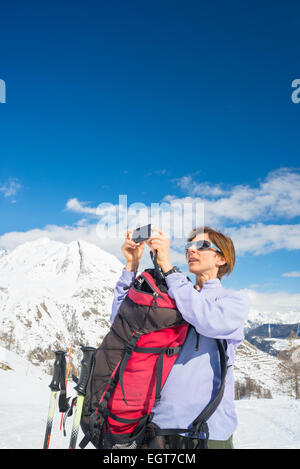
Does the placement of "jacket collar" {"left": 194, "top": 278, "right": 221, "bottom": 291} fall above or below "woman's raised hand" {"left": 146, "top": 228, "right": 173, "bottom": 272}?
below

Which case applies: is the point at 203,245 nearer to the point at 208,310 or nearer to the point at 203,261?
the point at 203,261

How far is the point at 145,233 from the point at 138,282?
0.45m

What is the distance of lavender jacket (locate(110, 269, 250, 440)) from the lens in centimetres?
229

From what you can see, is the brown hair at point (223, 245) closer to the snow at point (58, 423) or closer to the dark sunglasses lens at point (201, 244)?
the dark sunglasses lens at point (201, 244)

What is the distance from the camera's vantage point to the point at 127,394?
2.32 meters

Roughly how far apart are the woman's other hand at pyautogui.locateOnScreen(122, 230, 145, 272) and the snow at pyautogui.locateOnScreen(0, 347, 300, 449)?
6.34 m

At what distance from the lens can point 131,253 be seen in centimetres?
313

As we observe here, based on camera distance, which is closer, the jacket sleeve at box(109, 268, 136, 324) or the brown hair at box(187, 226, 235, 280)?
the brown hair at box(187, 226, 235, 280)

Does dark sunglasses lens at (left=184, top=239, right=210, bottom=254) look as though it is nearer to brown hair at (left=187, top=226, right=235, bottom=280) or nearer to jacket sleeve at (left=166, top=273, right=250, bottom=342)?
brown hair at (left=187, top=226, right=235, bottom=280)

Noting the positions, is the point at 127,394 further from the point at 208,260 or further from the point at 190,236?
the point at 190,236

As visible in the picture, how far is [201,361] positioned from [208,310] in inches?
20.4

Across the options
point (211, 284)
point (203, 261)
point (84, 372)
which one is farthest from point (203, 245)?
point (84, 372)

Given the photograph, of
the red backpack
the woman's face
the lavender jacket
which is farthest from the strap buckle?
the woman's face

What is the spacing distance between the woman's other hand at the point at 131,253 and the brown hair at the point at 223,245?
54cm
